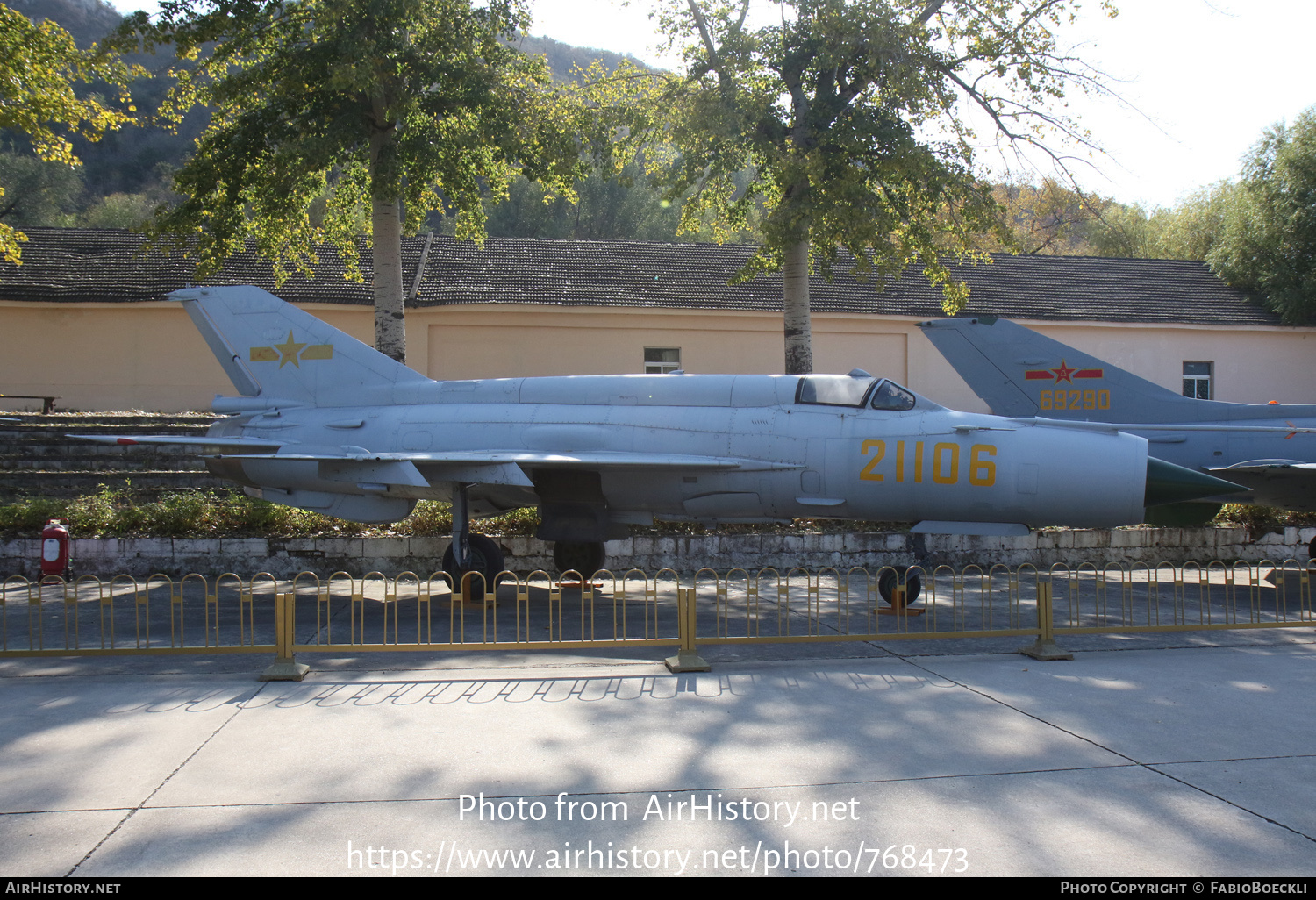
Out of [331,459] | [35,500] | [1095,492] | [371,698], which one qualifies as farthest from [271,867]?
[35,500]

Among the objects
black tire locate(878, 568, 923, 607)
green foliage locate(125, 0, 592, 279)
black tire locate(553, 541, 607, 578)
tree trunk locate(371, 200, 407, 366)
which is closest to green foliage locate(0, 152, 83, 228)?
green foliage locate(125, 0, 592, 279)

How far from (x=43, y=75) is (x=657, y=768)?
14767 millimetres

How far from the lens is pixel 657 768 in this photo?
4.39 metres

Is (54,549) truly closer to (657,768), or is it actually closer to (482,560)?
(482,560)

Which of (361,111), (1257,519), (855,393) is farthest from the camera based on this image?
(1257,519)

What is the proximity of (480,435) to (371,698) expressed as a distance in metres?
4.16

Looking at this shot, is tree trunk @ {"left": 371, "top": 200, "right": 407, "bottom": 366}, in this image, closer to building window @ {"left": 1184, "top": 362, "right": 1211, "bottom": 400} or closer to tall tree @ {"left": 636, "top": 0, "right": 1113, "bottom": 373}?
tall tree @ {"left": 636, "top": 0, "right": 1113, "bottom": 373}

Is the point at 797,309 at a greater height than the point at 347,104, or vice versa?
→ the point at 347,104

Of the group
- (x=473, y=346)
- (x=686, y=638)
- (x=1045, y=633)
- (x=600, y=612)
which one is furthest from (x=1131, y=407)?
(x=473, y=346)

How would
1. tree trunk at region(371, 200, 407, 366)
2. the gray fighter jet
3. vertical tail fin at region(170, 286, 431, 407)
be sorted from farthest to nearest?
tree trunk at region(371, 200, 407, 366), the gray fighter jet, vertical tail fin at region(170, 286, 431, 407)

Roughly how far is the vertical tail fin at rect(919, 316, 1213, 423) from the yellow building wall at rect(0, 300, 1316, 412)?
11.1 m

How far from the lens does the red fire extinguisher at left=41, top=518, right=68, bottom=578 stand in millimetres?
10000
